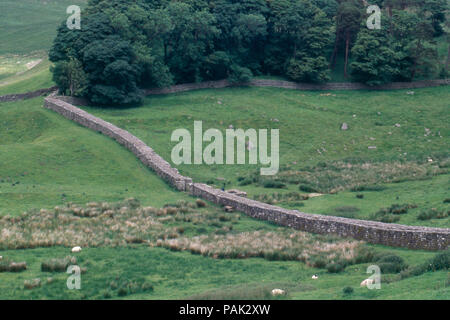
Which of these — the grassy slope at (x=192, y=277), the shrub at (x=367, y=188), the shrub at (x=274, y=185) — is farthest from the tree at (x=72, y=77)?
the grassy slope at (x=192, y=277)

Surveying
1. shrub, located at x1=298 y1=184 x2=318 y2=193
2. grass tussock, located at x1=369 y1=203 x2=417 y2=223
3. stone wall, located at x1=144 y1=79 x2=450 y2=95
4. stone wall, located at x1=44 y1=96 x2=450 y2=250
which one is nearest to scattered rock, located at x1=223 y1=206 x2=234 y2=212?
stone wall, located at x1=44 y1=96 x2=450 y2=250

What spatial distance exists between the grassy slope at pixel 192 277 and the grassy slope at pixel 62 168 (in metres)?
10.6

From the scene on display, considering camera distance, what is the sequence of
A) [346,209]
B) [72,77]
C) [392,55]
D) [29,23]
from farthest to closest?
[29,23], [392,55], [72,77], [346,209]

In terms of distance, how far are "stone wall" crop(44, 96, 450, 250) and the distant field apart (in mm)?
69945

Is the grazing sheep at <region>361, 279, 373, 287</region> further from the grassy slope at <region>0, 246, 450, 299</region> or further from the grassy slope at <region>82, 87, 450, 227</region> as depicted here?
the grassy slope at <region>82, 87, 450, 227</region>

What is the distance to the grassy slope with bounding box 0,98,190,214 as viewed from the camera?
3875 cm

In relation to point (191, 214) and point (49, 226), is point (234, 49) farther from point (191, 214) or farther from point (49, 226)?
point (49, 226)

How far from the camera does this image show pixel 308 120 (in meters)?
64.0

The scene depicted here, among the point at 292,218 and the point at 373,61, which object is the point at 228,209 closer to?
the point at 292,218

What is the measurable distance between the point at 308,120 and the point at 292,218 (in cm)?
3161

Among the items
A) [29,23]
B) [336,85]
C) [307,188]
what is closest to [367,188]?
[307,188]

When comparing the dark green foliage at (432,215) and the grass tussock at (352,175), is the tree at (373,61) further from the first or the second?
the dark green foliage at (432,215)

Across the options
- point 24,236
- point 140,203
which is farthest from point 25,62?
point 24,236
